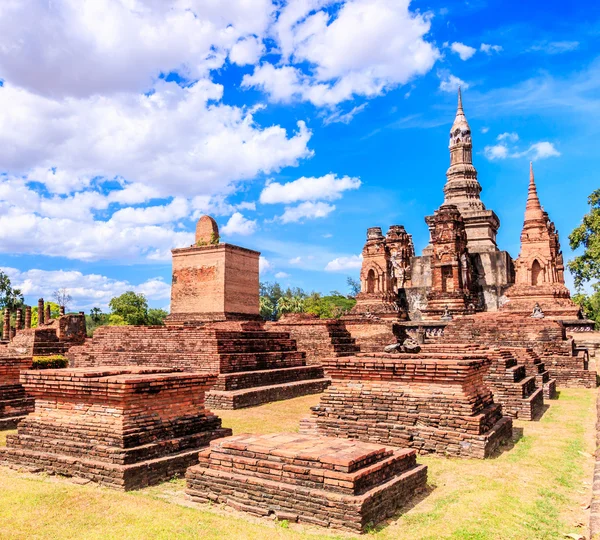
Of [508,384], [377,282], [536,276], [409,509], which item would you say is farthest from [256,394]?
[536,276]

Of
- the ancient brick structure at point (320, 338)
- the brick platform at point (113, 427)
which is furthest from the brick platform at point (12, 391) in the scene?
the ancient brick structure at point (320, 338)

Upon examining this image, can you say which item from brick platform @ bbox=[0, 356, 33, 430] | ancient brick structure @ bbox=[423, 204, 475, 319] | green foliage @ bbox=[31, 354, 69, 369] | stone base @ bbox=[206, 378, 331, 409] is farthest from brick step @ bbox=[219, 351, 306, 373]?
ancient brick structure @ bbox=[423, 204, 475, 319]

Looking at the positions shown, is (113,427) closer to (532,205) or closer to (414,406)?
(414,406)

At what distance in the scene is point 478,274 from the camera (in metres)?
28.7

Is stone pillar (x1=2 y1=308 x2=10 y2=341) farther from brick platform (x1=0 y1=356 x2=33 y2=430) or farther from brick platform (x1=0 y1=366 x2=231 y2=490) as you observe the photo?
brick platform (x1=0 y1=366 x2=231 y2=490)

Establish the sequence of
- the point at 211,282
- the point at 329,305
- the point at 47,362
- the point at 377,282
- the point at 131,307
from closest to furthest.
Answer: the point at 47,362
the point at 211,282
the point at 377,282
the point at 131,307
the point at 329,305

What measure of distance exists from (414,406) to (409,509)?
222 cm

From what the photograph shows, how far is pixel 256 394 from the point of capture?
11992mm

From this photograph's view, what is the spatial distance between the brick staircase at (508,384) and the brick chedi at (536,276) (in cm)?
1282

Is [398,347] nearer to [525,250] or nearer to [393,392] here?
[393,392]

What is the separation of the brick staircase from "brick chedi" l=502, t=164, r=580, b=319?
1282cm

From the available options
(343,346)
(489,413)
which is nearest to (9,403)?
(489,413)

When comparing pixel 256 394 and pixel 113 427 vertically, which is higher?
pixel 113 427

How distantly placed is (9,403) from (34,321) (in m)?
47.2
